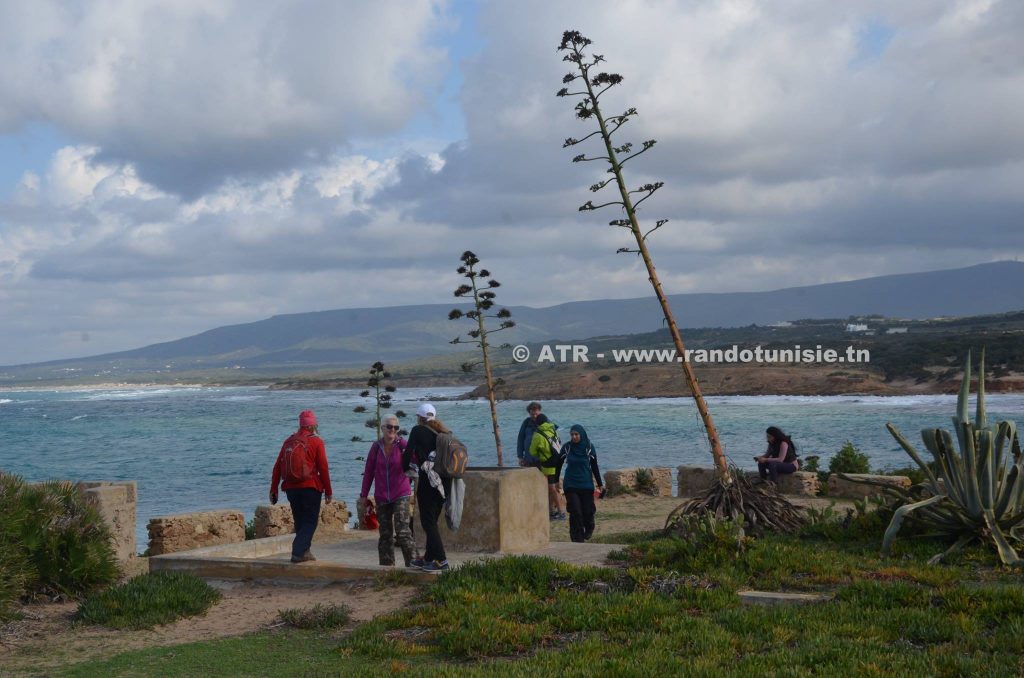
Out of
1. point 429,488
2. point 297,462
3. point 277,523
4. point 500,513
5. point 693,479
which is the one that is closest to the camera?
point 429,488

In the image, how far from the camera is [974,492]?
1016 centimetres

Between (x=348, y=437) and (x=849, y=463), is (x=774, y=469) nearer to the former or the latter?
(x=849, y=463)

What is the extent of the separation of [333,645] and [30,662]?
217 centimetres

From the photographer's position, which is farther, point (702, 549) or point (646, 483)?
point (646, 483)

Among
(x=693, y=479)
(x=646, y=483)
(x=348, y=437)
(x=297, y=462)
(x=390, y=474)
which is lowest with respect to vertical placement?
(x=348, y=437)

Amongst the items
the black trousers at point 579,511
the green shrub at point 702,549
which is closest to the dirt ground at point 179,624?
the green shrub at point 702,549

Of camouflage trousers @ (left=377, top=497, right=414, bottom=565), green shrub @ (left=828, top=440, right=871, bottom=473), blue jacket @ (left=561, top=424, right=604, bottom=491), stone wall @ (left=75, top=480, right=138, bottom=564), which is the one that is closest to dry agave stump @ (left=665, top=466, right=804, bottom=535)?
blue jacket @ (left=561, top=424, right=604, bottom=491)

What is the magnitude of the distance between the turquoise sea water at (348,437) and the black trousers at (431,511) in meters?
11.4

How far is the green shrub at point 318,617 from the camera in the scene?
8.55 metres

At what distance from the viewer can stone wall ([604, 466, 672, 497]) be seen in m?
21.5

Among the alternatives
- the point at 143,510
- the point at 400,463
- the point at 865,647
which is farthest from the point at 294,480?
the point at 143,510

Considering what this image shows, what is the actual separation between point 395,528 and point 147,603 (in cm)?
230

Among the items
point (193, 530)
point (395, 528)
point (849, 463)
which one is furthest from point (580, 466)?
point (849, 463)

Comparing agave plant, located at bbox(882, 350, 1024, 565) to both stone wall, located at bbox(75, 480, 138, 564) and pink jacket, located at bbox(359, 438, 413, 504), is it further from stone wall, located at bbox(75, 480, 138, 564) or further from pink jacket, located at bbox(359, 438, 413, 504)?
stone wall, located at bbox(75, 480, 138, 564)
